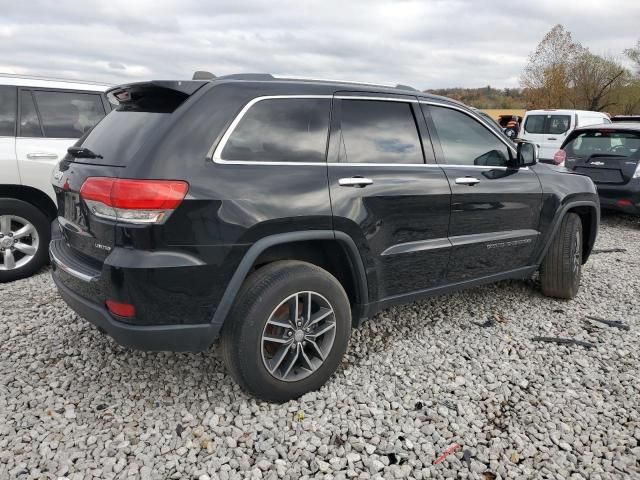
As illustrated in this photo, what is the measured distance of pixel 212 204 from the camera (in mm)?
2344

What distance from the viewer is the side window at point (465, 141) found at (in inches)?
135

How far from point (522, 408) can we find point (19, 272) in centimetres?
438

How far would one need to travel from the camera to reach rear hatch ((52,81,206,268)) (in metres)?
2.37

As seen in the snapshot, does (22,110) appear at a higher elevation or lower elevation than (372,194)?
higher

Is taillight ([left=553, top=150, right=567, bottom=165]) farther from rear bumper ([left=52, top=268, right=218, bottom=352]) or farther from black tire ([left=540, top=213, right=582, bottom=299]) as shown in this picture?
rear bumper ([left=52, top=268, right=218, bottom=352])

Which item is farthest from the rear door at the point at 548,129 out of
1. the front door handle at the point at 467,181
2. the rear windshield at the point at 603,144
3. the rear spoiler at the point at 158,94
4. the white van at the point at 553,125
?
the rear spoiler at the point at 158,94

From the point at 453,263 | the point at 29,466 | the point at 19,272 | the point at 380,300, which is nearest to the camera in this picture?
the point at 29,466

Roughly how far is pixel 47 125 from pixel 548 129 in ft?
43.3

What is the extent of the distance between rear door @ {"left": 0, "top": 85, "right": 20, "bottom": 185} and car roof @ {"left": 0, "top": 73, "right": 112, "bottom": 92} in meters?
0.07

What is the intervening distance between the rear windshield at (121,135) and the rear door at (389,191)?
0.99m

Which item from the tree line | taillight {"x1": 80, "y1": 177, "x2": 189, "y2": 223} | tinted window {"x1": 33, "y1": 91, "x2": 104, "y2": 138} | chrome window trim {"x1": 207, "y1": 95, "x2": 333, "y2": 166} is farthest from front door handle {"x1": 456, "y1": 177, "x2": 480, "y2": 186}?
the tree line

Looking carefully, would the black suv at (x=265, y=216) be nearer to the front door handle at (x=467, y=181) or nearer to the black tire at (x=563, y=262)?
the front door handle at (x=467, y=181)

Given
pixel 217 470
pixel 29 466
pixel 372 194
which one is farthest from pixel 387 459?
pixel 29 466

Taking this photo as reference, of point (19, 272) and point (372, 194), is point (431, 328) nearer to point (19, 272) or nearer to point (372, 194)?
point (372, 194)
